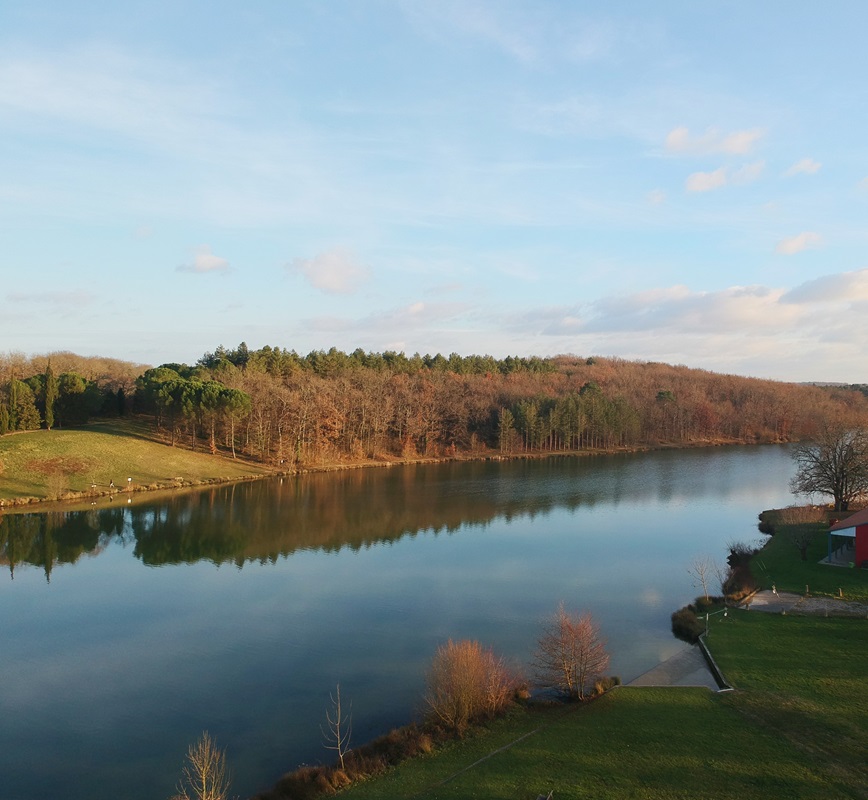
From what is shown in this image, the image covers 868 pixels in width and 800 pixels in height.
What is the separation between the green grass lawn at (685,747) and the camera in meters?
13.3

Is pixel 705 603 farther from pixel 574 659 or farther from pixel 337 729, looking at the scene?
pixel 337 729

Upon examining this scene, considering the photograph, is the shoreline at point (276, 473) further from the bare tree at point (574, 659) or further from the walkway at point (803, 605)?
the walkway at point (803, 605)

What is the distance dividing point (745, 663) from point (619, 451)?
77123 mm

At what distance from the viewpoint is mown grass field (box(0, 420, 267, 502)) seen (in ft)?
168

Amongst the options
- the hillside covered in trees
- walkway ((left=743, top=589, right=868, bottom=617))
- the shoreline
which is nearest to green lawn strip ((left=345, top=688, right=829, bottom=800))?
walkway ((left=743, top=589, right=868, bottom=617))

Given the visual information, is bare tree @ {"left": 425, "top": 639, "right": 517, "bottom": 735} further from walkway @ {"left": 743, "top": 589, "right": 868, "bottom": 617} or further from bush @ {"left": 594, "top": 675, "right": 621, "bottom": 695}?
walkway @ {"left": 743, "top": 589, "right": 868, "bottom": 617}

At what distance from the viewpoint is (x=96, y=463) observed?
5647 cm

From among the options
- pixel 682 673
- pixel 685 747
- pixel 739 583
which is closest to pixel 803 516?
pixel 739 583

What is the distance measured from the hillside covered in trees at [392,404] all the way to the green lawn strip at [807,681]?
171 feet

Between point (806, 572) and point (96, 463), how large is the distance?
178 ft

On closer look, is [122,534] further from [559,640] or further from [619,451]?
[619,451]

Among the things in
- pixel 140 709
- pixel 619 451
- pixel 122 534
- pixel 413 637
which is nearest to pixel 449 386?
pixel 619 451

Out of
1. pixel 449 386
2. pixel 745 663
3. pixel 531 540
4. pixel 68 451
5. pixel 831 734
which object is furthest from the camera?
pixel 449 386

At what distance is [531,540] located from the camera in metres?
39.2
